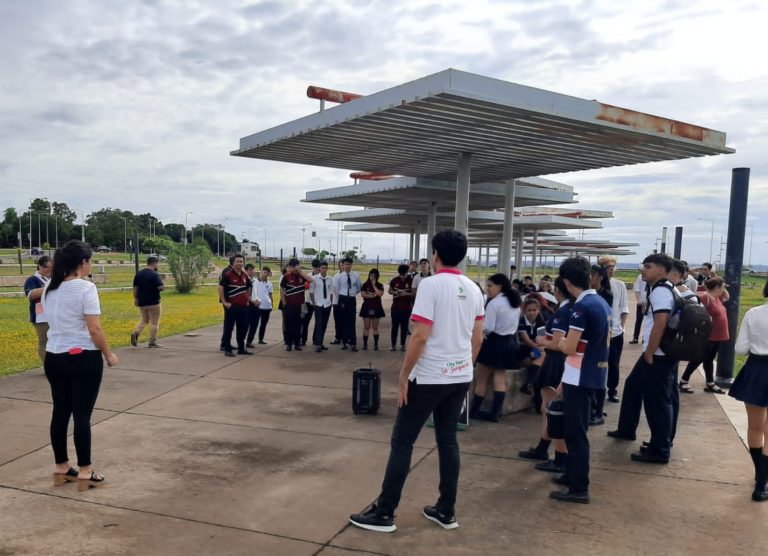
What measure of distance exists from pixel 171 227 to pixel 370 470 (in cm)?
15402

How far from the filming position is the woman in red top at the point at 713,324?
761cm

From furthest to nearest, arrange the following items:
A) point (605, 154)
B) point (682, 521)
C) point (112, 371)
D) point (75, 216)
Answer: point (75, 216)
point (605, 154)
point (112, 371)
point (682, 521)

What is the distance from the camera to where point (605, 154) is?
8.91m

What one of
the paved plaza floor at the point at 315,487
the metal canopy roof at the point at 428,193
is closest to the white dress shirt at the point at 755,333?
the paved plaza floor at the point at 315,487

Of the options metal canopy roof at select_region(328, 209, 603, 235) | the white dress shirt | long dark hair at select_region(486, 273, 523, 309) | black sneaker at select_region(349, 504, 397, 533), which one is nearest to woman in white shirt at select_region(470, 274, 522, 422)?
long dark hair at select_region(486, 273, 523, 309)

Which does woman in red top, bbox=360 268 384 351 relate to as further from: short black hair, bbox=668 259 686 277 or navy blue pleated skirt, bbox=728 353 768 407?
navy blue pleated skirt, bbox=728 353 768 407

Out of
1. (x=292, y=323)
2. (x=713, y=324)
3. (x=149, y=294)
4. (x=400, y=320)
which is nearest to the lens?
(x=713, y=324)

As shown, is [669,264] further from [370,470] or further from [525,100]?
[370,470]

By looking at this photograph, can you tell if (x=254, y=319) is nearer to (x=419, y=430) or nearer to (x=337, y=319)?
(x=337, y=319)

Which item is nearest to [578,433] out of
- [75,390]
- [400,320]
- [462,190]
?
[75,390]

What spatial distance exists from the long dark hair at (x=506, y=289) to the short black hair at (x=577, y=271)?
1616 mm

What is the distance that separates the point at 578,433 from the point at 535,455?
3.26 feet

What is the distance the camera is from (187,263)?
27.2 metres

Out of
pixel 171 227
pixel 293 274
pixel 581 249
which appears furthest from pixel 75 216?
pixel 293 274
